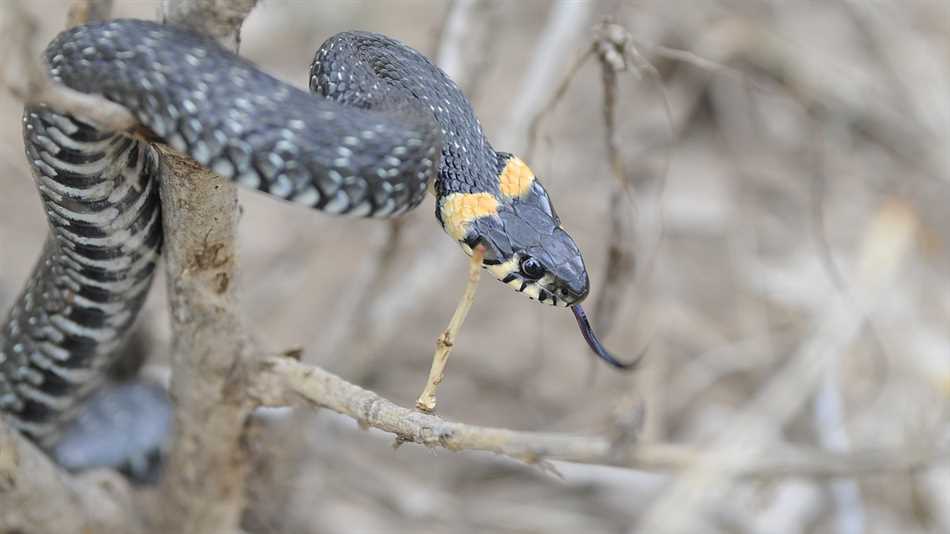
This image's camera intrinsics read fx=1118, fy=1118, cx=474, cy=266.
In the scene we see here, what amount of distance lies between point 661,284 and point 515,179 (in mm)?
3411

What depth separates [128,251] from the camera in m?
3.90

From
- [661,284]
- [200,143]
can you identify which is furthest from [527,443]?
[661,284]

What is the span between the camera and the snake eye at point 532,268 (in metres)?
3.86

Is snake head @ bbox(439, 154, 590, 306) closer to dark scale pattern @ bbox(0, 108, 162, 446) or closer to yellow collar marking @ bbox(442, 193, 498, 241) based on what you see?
yellow collar marking @ bbox(442, 193, 498, 241)

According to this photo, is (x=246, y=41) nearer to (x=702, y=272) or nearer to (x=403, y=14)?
(x=403, y=14)

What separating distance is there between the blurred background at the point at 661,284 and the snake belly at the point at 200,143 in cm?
83

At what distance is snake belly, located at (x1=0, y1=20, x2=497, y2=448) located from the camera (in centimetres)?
315

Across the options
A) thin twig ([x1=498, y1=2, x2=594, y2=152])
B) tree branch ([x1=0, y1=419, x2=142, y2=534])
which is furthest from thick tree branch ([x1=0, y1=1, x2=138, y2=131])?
thin twig ([x1=498, y1=2, x2=594, y2=152])

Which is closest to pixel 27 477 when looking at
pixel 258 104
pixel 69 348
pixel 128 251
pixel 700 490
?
pixel 69 348

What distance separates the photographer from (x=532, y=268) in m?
3.87

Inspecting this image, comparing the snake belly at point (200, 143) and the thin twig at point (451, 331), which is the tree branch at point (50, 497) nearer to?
the snake belly at point (200, 143)

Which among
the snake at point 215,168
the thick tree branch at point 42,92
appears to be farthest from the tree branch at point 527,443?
the thick tree branch at point 42,92

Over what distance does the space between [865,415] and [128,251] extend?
472 centimetres

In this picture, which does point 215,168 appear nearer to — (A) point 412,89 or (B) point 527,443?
(A) point 412,89
